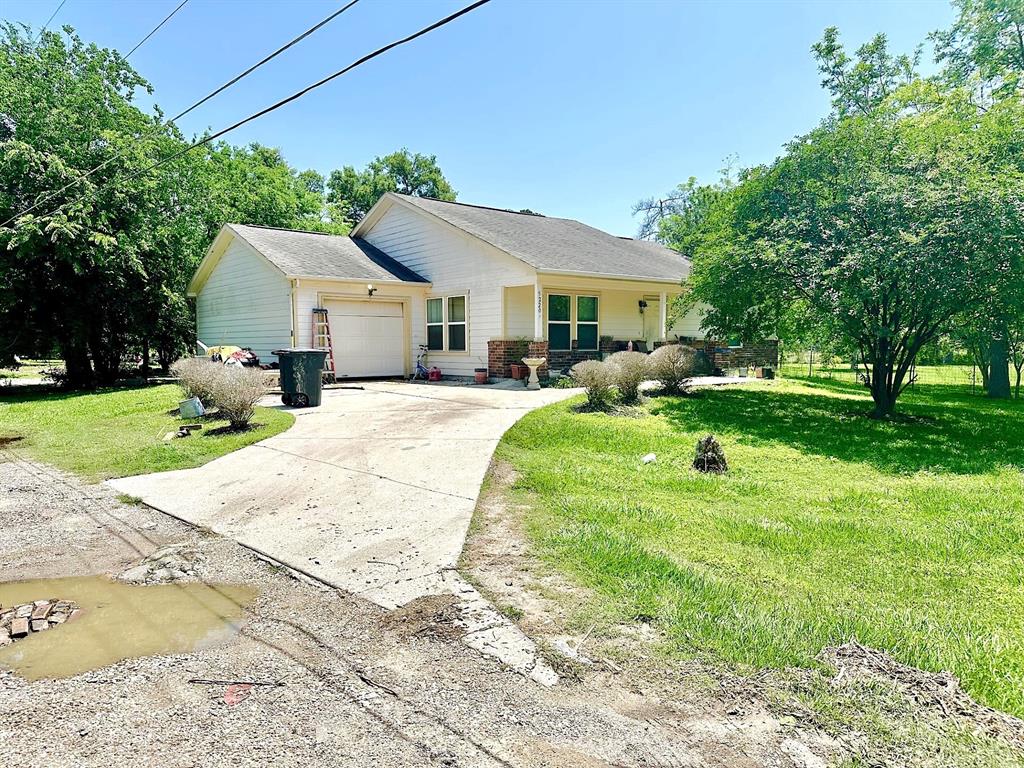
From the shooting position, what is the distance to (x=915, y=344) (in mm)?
9453

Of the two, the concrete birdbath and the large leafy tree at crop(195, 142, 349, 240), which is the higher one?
the large leafy tree at crop(195, 142, 349, 240)

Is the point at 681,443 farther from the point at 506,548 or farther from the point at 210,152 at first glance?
the point at 210,152

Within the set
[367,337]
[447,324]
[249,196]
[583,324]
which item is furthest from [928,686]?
[249,196]

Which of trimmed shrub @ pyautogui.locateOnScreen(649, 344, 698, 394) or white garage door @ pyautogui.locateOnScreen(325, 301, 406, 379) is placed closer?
trimmed shrub @ pyautogui.locateOnScreen(649, 344, 698, 394)

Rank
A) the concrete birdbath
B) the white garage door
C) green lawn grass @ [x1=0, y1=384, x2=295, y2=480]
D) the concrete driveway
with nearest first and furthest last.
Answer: the concrete driveway < green lawn grass @ [x1=0, y1=384, x2=295, y2=480] < the concrete birdbath < the white garage door

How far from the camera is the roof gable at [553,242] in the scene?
1505cm

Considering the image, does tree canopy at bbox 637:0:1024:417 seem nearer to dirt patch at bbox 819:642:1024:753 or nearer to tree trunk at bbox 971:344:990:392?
tree trunk at bbox 971:344:990:392

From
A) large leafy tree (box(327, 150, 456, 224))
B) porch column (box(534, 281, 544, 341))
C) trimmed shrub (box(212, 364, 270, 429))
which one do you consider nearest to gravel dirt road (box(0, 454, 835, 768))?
trimmed shrub (box(212, 364, 270, 429))

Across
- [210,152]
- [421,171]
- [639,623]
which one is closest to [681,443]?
[639,623]

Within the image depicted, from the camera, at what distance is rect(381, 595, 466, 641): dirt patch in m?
3.10

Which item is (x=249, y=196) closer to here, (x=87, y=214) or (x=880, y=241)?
(x=87, y=214)

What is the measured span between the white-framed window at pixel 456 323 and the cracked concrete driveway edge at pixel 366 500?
635 cm

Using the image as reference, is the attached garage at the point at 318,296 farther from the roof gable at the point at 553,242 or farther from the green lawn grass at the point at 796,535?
the green lawn grass at the point at 796,535

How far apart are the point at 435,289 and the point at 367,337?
8.02ft
